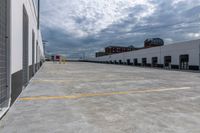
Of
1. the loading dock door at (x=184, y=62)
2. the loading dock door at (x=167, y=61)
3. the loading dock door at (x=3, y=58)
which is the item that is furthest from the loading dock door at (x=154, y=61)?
the loading dock door at (x=3, y=58)

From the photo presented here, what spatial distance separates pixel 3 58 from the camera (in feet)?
14.7

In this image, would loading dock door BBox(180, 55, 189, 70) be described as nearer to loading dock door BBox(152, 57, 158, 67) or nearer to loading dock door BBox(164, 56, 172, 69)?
loading dock door BBox(164, 56, 172, 69)

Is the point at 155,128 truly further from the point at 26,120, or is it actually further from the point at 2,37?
the point at 2,37

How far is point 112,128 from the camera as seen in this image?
3.56 meters

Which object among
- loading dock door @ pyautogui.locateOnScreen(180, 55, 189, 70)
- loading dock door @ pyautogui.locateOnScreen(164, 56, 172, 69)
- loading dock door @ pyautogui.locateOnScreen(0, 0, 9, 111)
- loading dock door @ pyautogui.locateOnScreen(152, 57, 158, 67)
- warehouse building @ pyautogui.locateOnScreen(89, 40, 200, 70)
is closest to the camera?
loading dock door @ pyautogui.locateOnScreen(0, 0, 9, 111)

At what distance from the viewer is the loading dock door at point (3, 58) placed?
4.35m

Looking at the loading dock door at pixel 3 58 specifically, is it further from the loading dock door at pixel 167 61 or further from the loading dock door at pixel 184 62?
the loading dock door at pixel 167 61

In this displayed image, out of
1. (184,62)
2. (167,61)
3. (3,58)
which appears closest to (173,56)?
(167,61)

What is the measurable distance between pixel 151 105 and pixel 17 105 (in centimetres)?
449

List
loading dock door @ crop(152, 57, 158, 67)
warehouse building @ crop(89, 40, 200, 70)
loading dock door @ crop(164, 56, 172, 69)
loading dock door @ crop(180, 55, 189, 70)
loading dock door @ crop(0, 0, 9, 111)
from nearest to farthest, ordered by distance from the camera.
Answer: loading dock door @ crop(0, 0, 9, 111), warehouse building @ crop(89, 40, 200, 70), loading dock door @ crop(180, 55, 189, 70), loading dock door @ crop(164, 56, 172, 69), loading dock door @ crop(152, 57, 158, 67)

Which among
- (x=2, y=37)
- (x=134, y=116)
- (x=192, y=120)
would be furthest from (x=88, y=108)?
(x=2, y=37)

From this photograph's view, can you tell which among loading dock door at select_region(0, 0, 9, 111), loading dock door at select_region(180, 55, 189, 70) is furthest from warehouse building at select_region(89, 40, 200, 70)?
loading dock door at select_region(0, 0, 9, 111)

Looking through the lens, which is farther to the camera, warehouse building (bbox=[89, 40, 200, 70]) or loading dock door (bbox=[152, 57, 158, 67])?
loading dock door (bbox=[152, 57, 158, 67])

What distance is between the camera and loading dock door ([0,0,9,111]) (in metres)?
4.35
